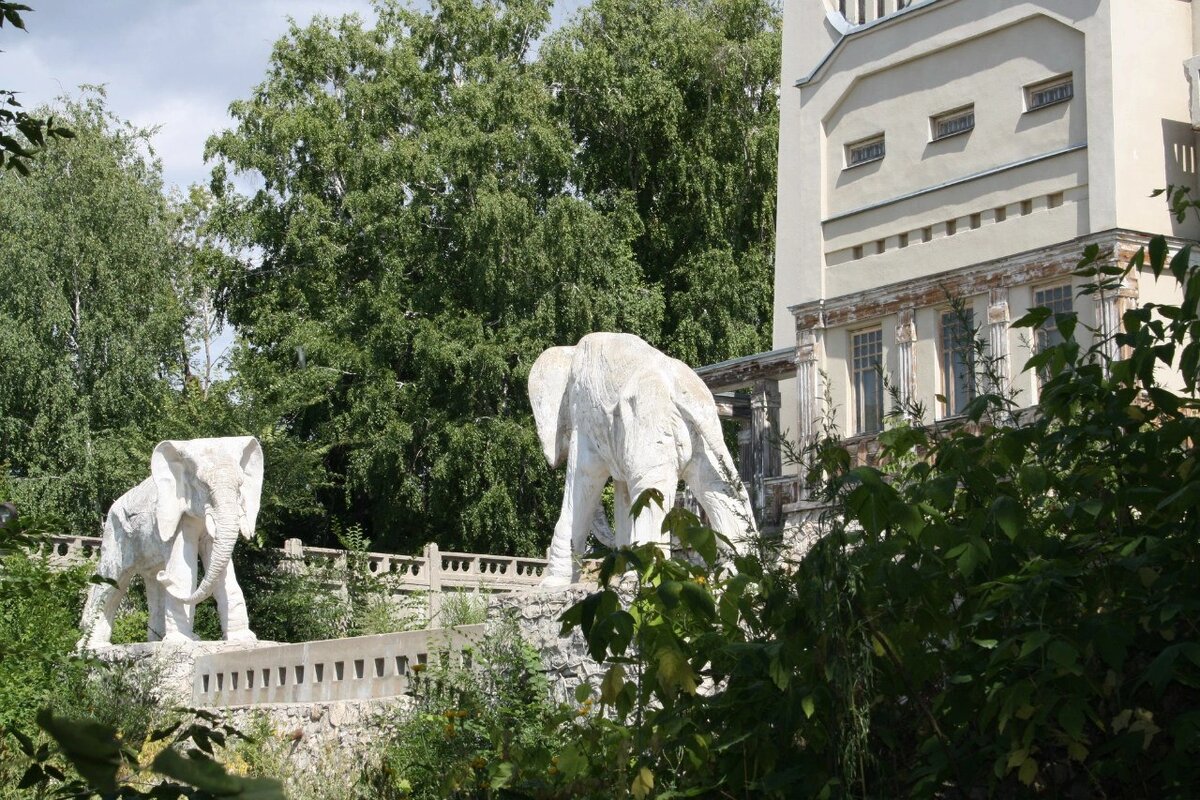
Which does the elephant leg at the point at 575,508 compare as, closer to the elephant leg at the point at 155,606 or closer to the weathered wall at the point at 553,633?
the weathered wall at the point at 553,633

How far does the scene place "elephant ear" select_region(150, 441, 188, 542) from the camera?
2262 centimetres

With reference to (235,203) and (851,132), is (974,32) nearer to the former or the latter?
(851,132)

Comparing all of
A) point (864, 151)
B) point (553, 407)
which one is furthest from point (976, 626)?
point (864, 151)

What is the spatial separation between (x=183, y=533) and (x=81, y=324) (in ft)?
55.2

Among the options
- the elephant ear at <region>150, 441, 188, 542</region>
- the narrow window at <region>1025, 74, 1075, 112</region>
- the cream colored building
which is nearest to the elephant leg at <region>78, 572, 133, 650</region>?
the elephant ear at <region>150, 441, 188, 542</region>

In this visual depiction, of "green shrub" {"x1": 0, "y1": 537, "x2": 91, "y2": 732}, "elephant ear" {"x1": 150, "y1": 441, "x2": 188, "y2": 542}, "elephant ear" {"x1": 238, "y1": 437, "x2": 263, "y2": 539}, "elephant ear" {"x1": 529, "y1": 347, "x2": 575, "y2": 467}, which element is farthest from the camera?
"elephant ear" {"x1": 238, "y1": 437, "x2": 263, "y2": 539}

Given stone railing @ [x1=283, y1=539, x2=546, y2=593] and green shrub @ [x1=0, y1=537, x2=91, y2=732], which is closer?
green shrub @ [x1=0, y1=537, x2=91, y2=732]

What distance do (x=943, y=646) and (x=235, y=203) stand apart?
3578 centimetres

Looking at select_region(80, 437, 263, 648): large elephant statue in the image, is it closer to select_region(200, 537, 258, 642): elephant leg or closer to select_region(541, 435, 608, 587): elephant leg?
select_region(200, 537, 258, 642): elephant leg

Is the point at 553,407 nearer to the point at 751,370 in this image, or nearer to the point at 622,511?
the point at 622,511

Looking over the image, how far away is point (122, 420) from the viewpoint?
1521 inches

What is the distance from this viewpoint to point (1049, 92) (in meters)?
26.2

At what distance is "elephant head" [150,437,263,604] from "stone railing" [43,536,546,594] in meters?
5.33

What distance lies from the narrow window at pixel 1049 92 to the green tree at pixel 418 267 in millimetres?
13032
